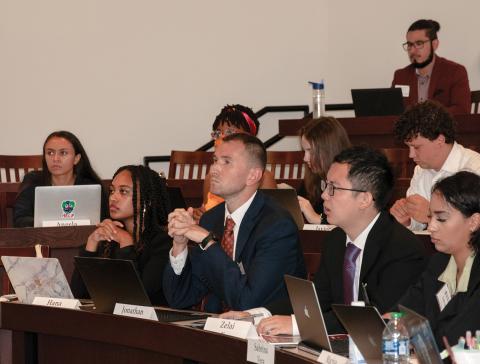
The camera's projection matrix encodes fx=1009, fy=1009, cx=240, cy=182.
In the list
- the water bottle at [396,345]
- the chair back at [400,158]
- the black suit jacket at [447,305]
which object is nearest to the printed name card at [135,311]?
the black suit jacket at [447,305]

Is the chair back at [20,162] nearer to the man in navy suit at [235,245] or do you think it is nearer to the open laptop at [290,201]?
the open laptop at [290,201]

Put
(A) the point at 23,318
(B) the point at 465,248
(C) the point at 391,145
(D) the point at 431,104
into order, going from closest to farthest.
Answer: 1. (B) the point at 465,248
2. (A) the point at 23,318
3. (D) the point at 431,104
4. (C) the point at 391,145

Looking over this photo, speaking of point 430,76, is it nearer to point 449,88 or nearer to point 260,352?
point 449,88

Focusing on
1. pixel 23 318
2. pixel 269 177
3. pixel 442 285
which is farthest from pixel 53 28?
pixel 442 285

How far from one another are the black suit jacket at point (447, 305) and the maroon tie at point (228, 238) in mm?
860

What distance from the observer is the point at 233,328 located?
9.29 ft

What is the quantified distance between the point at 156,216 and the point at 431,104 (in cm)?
134

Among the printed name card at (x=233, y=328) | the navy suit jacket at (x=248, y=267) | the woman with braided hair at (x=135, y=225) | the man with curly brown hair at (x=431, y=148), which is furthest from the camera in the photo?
the man with curly brown hair at (x=431, y=148)

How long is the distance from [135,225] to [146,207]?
3.2 inches

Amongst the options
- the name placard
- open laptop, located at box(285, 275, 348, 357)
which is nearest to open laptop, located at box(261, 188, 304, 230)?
the name placard

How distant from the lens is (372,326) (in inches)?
92.2

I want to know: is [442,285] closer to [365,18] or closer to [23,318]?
[23,318]

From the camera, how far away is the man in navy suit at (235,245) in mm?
3316

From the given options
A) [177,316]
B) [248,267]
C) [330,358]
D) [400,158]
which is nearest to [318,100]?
[400,158]
